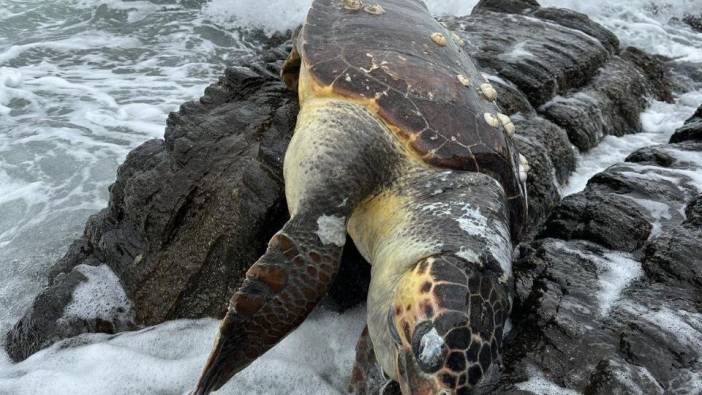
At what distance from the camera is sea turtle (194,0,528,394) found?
2.15 metres

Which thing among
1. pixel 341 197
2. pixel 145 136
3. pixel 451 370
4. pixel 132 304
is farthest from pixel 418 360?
pixel 145 136

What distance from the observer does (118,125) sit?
741 centimetres

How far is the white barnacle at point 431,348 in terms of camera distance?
2.04 metres

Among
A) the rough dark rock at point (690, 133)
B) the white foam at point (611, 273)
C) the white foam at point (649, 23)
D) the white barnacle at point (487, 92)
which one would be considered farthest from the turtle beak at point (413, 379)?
the white foam at point (649, 23)

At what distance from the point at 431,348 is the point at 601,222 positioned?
6.23ft

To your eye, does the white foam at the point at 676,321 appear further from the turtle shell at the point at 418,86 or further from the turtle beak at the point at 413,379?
the turtle beak at the point at 413,379

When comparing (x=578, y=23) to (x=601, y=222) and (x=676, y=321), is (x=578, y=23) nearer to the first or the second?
(x=601, y=222)

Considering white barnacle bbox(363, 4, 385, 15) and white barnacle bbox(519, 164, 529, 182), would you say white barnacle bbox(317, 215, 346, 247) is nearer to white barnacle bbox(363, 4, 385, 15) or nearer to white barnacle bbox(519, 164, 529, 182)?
white barnacle bbox(519, 164, 529, 182)

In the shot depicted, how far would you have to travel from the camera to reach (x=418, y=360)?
6.83 feet

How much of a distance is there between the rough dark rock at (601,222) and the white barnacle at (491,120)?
79cm

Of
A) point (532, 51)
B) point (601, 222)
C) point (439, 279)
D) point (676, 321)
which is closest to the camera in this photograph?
point (439, 279)

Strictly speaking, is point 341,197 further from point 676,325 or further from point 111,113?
point 111,113

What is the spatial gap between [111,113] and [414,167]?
594 cm

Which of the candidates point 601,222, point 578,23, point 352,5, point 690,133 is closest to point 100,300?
point 352,5
